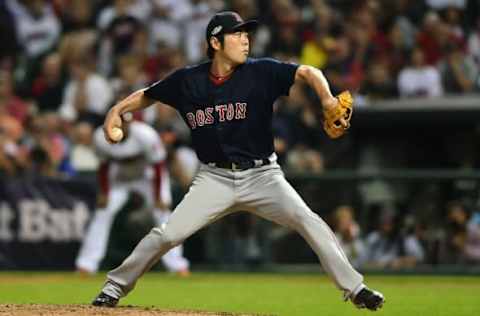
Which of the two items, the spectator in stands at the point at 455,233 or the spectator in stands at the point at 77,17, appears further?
the spectator in stands at the point at 77,17

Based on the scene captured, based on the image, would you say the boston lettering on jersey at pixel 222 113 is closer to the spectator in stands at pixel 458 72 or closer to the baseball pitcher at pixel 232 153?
the baseball pitcher at pixel 232 153

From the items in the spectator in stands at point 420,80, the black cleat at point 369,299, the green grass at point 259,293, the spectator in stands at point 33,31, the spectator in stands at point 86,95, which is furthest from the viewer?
the spectator in stands at point 33,31

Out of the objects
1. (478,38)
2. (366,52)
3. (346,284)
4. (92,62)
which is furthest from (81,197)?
(346,284)

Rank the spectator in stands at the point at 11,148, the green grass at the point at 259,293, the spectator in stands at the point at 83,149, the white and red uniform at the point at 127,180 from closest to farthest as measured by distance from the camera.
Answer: the green grass at the point at 259,293
the white and red uniform at the point at 127,180
the spectator in stands at the point at 11,148
the spectator in stands at the point at 83,149

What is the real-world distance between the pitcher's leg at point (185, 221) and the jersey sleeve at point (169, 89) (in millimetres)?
575

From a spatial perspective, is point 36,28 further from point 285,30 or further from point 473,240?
point 473,240

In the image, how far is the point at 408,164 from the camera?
15203 millimetres

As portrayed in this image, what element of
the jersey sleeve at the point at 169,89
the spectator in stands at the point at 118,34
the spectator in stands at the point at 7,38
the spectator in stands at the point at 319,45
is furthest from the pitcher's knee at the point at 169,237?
the spectator in stands at the point at 7,38

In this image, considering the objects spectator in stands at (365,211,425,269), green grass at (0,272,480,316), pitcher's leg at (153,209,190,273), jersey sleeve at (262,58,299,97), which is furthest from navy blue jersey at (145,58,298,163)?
spectator in stands at (365,211,425,269)

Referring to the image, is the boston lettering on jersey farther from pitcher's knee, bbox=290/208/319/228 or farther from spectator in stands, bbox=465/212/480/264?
spectator in stands, bbox=465/212/480/264

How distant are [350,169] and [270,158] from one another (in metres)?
7.98

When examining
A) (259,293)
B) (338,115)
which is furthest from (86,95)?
(338,115)

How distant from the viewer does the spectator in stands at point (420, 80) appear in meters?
14.7

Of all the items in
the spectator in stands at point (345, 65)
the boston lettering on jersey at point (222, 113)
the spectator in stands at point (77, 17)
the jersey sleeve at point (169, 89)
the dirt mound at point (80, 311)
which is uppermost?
the spectator in stands at point (77, 17)
